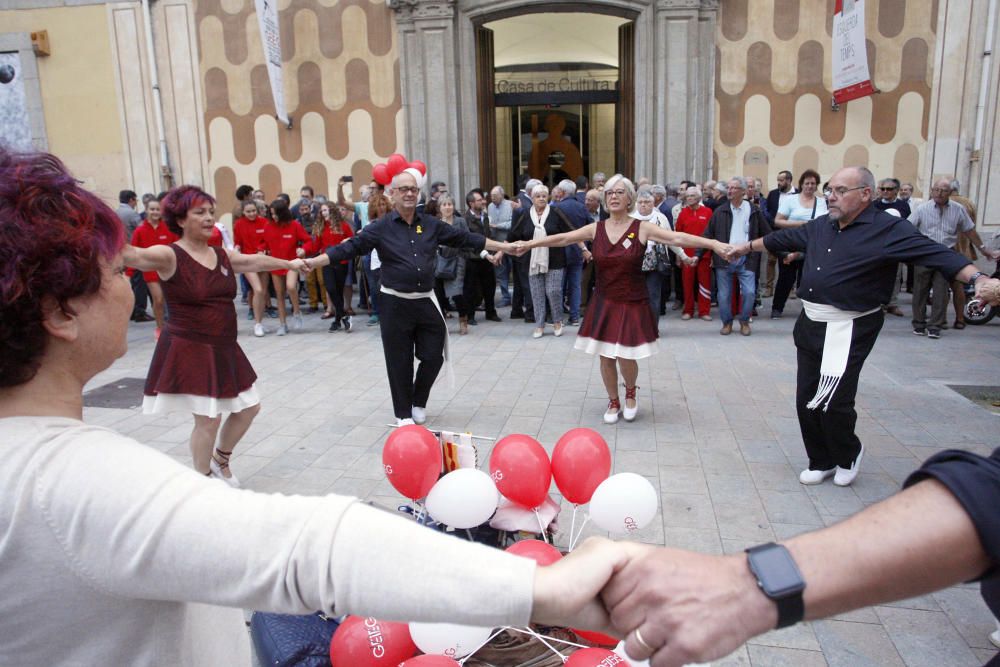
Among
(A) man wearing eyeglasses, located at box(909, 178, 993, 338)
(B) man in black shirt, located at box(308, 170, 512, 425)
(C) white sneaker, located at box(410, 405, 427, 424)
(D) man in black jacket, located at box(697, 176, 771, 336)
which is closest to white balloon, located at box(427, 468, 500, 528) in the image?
(B) man in black shirt, located at box(308, 170, 512, 425)

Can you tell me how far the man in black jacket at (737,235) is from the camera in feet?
28.0

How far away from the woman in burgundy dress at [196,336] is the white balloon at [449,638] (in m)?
2.40

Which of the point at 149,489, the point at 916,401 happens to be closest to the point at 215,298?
the point at 149,489

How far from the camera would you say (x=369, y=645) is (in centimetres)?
209

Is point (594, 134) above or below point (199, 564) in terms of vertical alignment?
above

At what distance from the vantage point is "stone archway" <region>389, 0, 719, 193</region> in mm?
11758

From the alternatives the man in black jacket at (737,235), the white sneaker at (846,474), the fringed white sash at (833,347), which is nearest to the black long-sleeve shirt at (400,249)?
the fringed white sash at (833,347)

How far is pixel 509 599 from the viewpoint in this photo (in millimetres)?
932

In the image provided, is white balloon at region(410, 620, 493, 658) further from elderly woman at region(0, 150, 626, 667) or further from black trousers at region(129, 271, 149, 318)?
black trousers at region(129, 271, 149, 318)

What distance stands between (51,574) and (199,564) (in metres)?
0.23

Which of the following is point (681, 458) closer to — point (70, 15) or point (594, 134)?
point (594, 134)

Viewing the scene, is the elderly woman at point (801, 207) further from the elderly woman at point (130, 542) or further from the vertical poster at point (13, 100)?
the vertical poster at point (13, 100)

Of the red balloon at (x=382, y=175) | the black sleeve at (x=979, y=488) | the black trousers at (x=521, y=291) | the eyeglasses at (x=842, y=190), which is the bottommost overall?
the black trousers at (x=521, y=291)

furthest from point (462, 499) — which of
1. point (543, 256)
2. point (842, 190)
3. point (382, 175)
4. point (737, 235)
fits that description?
point (737, 235)
